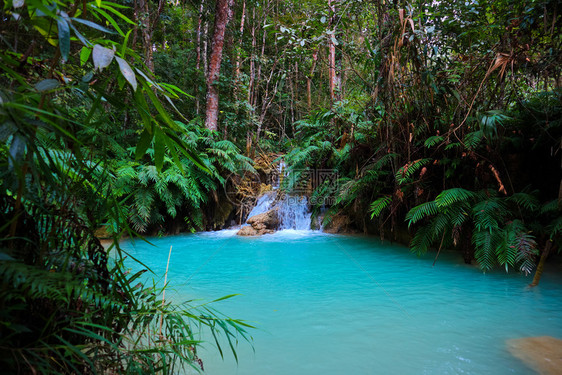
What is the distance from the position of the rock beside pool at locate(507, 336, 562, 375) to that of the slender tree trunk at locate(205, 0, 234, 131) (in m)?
6.79

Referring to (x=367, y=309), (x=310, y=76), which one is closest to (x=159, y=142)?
(x=367, y=309)

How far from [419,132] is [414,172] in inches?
24.3

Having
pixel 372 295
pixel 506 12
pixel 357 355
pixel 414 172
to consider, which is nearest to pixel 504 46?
pixel 506 12

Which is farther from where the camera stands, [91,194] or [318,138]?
[318,138]

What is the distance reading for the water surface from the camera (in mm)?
1700

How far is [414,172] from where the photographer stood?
446cm

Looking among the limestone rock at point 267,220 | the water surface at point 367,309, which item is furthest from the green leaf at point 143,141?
the limestone rock at point 267,220

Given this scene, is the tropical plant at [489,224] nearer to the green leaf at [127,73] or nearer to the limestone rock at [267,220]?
the limestone rock at [267,220]

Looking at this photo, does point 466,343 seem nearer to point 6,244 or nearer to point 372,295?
point 372,295

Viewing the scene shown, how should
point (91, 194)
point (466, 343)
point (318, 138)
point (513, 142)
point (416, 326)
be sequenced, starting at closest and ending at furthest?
point (91, 194) < point (466, 343) < point (416, 326) < point (513, 142) < point (318, 138)

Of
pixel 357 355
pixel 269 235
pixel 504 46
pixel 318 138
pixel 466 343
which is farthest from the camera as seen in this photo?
pixel 318 138

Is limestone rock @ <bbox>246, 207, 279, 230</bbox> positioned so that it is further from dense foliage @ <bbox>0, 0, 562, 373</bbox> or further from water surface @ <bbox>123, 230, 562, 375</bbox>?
water surface @ <bbox>123, 230, 562, 375</bbox>

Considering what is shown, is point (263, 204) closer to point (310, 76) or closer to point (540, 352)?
point (310, 76)

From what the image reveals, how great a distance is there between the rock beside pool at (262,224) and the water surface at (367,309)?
1686 mm
